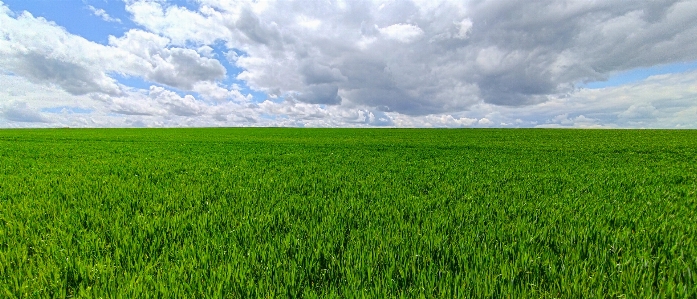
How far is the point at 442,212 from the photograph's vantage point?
16.7ft

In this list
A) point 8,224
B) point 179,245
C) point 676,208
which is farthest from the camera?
point 676,208

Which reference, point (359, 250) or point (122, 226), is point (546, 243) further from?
point (122, 226)

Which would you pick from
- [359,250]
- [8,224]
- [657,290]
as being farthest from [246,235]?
[657,290]

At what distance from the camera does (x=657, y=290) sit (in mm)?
2713

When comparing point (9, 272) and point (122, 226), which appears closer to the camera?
point (9, 272)

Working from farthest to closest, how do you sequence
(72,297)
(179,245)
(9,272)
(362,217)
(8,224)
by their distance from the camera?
(362,217)
(8,224)
(179,245)
(9,272)
(72,297)

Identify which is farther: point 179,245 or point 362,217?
point 362,217

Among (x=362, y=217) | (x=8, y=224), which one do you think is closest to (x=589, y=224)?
(x=362, y=217)

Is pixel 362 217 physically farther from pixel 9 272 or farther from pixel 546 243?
pixel 9 272

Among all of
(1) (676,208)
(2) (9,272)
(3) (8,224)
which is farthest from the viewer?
(1) (676,208)

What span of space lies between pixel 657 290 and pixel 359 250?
269 centimetres

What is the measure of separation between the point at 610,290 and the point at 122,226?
18.8ft

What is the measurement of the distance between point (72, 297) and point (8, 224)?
304 cm

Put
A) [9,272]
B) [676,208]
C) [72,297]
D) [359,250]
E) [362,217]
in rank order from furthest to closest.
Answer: [676,208] → [362,217] → [359,250] → [9,272] → [72,297]
